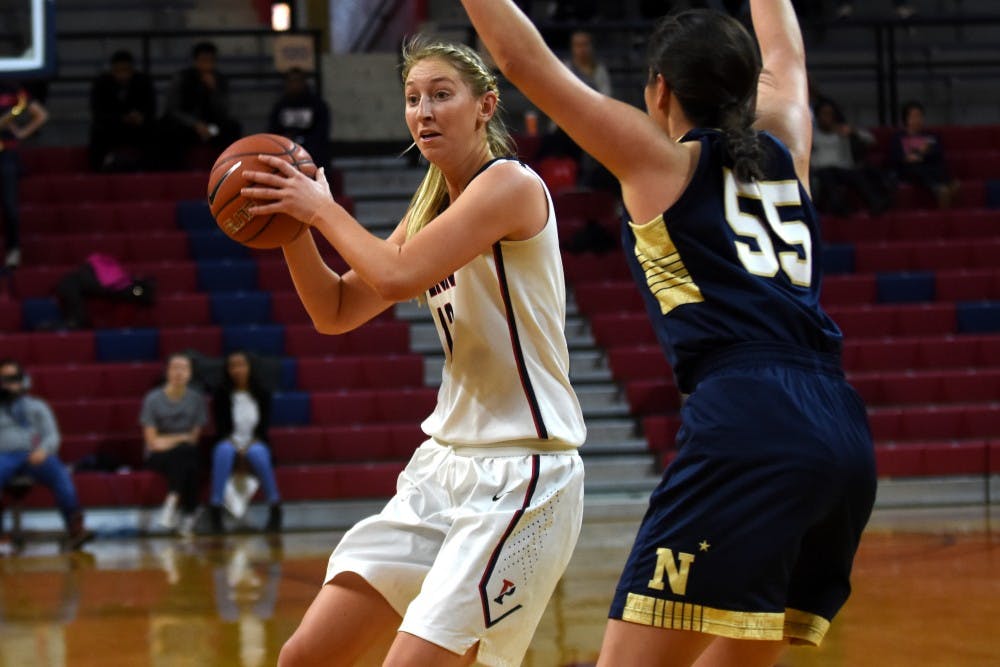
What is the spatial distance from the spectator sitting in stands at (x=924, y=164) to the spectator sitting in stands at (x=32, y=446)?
7808 millimetres

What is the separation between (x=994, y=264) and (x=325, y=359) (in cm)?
578

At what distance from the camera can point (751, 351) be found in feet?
7.34

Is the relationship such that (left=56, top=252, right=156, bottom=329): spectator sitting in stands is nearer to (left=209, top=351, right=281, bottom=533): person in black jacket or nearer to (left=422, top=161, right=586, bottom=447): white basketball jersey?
(left=209, top=351, right=281, bottom=533): person in black jacket

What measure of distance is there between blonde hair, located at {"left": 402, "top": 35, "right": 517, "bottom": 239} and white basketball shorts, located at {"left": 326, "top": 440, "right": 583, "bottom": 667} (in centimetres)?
52

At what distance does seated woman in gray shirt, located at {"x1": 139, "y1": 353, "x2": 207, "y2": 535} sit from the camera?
9.37 metres

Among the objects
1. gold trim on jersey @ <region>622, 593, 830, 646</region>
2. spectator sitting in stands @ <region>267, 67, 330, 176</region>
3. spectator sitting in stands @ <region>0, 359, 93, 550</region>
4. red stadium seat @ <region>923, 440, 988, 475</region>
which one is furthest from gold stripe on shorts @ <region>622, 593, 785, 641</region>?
Result: spectator sitting in stands @ <region>267, 67, 330, 176</region>

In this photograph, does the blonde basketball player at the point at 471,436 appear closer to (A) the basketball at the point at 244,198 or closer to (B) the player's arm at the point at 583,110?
(A) the basketball at the point at 244,198

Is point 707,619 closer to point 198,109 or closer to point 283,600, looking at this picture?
point 283,600

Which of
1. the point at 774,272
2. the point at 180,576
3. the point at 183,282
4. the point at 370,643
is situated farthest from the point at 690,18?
the point at 183,282

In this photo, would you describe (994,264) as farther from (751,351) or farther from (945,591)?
(751,351)

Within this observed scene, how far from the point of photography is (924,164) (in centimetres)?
1257

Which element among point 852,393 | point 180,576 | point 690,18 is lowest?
point 180,576

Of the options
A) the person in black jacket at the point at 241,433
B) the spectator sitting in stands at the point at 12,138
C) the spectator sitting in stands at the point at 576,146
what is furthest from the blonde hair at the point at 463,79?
the spectator sitting in stands at the point at 12,138

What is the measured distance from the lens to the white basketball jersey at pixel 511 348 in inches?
109
